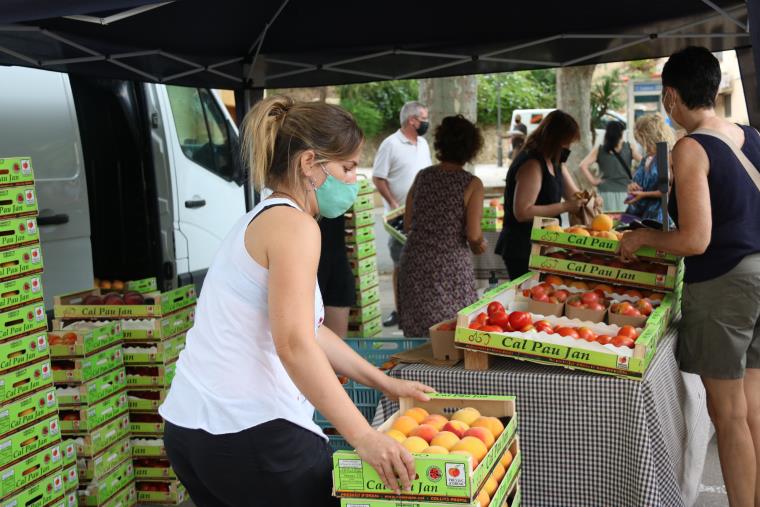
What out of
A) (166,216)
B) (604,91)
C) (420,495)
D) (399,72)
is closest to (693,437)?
(420,495)

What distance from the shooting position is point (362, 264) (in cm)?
736

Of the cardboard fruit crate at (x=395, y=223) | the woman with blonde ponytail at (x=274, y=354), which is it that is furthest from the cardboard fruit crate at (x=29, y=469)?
the cardboard fruit crate at (x=395, y=223)

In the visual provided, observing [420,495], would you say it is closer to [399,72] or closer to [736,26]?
[736,26]

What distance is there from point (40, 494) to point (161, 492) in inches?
36.9

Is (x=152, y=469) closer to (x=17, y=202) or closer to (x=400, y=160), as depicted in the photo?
(x=17, y=202)

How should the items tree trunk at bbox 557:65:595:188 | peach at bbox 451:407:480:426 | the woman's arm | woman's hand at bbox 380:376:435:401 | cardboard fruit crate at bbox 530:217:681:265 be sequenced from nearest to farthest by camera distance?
peach at bbox 451:407:480:426 < woman's hand at bbox 380:376:435:401 < the woman's arm < cardboard fruit crate at bbox 530:217:681:265 < tree trunk at bbox 557:65:595:188

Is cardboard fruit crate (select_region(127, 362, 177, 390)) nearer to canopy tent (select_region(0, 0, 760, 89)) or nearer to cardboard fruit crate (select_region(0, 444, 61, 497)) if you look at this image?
cardboard fruit crate (select_region(0, 444, 61, 497))

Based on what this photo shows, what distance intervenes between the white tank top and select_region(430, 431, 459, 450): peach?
0.35 meters

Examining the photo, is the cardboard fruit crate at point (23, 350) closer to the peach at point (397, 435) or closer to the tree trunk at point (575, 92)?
the peach at point (397, 435)

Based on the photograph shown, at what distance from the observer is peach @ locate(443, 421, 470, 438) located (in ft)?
7.73

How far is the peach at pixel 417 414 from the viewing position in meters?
2.50

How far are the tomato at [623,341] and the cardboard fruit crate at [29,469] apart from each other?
244cm

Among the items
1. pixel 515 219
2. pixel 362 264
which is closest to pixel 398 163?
pixel 362 264

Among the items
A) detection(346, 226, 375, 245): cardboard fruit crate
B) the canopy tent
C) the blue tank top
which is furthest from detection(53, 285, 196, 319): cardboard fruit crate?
detection(346, 226, 375, 245): cardboard fruit crate
